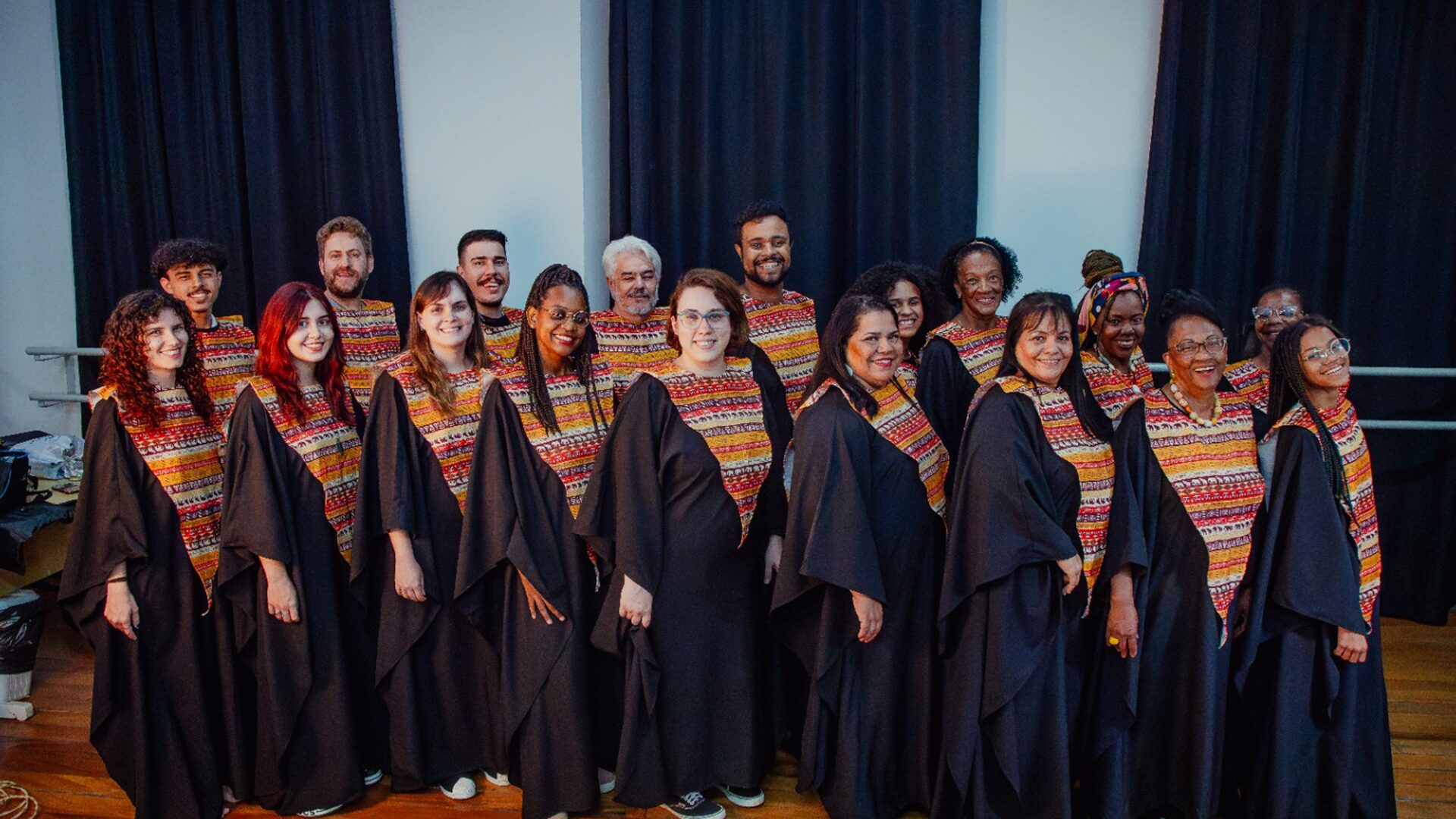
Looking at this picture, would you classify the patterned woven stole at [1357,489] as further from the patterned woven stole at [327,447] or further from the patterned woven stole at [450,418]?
the patterned woven stole at [327,447]

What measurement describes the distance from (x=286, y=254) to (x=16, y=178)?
1.65 metres

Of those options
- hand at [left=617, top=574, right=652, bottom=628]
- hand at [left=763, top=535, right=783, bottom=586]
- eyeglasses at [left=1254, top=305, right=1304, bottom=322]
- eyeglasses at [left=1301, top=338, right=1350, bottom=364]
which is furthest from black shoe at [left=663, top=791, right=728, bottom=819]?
eyeglasses at [left=1254, top=305, right=1304, bottom=322]

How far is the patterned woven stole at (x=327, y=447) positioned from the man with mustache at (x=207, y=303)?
0.54 m

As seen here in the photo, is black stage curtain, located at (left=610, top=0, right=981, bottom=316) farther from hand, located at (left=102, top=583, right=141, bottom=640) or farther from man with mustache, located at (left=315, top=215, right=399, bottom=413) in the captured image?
hand, located at (left=102, top=583, right=141, bottom=640)

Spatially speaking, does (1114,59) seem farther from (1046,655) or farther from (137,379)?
(137,379)

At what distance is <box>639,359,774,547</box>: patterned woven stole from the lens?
2459mm

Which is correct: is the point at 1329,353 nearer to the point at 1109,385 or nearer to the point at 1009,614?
the point at 1109,385

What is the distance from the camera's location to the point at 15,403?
474 centimetres

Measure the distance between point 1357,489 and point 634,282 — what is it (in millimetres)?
2191

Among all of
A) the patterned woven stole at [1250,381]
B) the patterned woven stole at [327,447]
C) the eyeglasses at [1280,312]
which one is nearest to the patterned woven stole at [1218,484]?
the patterned woven stole at [1250,381]

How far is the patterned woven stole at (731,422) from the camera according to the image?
2.46m

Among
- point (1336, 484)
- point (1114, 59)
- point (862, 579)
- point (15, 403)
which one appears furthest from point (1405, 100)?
point (15, 403)

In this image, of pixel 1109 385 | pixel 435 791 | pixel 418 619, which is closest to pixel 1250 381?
pixel 1109 385

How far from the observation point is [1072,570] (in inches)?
89.7
